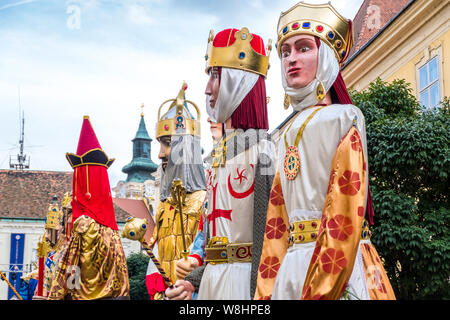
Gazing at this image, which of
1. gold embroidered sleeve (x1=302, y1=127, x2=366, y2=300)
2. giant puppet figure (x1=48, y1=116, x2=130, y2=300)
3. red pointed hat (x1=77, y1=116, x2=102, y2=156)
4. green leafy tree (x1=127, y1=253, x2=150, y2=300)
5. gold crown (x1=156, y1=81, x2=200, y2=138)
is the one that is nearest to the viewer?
gold embroidered sleeve (x1=302, y1=127, x2=366, y2=300)

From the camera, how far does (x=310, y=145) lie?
170 inches

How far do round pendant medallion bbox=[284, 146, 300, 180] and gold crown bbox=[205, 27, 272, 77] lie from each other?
1.53 m

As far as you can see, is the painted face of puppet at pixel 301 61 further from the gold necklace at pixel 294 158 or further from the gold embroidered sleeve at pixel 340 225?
the gold embroidered sleeve at pixel 340 225

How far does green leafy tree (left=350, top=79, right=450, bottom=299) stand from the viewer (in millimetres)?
11016

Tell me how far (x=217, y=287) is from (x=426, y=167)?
7.29 metres

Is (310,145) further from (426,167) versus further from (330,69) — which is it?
(426,167)

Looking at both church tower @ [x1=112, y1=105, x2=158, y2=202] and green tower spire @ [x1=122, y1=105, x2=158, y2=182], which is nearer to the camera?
church tower @ [x1=112, y1=105, x2=158, y2=202]

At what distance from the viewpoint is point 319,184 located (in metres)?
4.24

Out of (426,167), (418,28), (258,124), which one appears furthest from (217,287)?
(418,28)

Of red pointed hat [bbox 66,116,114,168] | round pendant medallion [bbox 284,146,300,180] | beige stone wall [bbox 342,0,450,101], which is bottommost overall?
round pendant medallion [bbox 284,146,300,180]

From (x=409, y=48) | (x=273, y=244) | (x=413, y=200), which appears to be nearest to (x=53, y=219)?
(x=413, y=200)

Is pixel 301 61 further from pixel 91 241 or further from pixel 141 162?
pixel 141 162

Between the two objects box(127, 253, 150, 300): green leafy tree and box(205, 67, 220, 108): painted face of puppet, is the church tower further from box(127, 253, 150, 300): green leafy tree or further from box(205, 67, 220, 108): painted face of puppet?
box(205, 67, 220, 108): painted face of puppet

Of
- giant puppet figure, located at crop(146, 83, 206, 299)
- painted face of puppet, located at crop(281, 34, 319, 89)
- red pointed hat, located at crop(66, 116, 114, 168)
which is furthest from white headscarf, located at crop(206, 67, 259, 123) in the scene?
red pointed hat, located at crop(66, 116, 114, 168)
